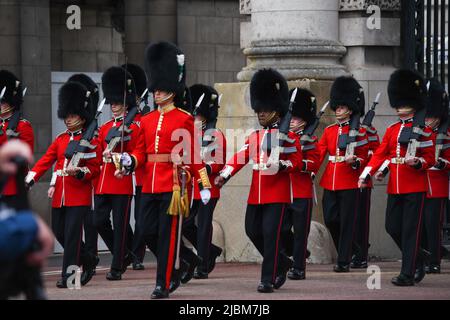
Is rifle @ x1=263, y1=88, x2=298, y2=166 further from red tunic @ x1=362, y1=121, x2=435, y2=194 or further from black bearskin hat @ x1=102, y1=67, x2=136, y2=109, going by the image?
black bearskin hat @ x1=102, y1=67, x2=136, y2=109

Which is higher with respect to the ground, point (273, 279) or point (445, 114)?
point (445, 114)

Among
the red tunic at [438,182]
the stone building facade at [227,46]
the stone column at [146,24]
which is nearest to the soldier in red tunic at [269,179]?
the red tunic at [438,182]

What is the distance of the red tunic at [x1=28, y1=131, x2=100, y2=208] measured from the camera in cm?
1102

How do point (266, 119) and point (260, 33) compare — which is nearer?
point (266, 119)

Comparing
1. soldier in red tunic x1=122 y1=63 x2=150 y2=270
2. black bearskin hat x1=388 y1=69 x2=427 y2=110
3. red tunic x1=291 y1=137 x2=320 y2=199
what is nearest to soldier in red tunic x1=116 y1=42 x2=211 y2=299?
soldier in red tunic x1=122 y1=63 x2=150 y2=270

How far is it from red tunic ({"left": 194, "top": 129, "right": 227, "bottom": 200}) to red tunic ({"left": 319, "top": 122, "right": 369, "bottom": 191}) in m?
0.95

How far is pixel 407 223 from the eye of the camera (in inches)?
430

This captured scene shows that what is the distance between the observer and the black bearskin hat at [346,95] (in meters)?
12.8

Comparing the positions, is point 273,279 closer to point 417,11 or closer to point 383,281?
point 383,281

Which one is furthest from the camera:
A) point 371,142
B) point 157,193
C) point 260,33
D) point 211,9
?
point 211,9

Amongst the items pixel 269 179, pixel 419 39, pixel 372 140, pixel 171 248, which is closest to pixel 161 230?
pixel 171 248

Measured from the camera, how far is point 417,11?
14219 mm

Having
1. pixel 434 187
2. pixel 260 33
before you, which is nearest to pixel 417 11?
pixel 260 33

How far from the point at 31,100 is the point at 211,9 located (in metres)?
2.84
